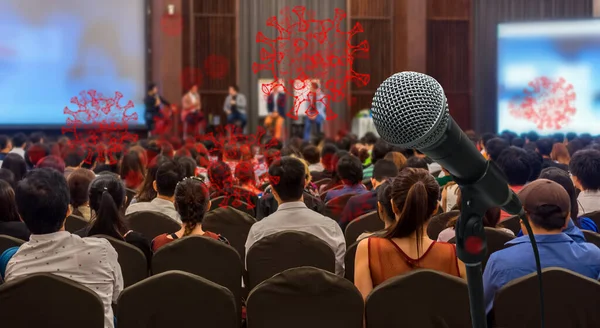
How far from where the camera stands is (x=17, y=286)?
2410mm

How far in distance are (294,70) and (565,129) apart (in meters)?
5.59

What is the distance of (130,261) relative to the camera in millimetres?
3299

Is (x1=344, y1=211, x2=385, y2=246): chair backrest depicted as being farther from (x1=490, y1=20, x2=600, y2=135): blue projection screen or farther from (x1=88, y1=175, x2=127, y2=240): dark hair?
(x1=490, y1=20, x2=600, y2=135): blue projection screen

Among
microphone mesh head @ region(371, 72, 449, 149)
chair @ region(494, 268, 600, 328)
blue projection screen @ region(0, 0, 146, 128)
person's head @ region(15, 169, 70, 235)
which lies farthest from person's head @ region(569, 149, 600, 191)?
blue projection screen @ region(0, 0, 146, 128)

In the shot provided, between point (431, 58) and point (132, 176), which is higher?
point (431, 58)

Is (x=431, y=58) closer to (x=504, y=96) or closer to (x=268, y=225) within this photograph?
(x=504, y=96)

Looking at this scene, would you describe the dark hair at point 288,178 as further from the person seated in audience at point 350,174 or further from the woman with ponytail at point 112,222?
the person seated in audience at point 350,174

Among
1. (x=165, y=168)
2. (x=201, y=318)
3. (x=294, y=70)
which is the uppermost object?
(x=294, y=70)

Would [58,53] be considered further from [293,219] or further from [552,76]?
[293,219]

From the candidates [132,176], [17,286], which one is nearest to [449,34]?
[132,176]

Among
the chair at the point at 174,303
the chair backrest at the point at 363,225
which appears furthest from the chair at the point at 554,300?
the chair backrest at the point at 363,225

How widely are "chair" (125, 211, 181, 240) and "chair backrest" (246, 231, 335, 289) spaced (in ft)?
3.12

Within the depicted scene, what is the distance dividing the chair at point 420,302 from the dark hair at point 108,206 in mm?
1443

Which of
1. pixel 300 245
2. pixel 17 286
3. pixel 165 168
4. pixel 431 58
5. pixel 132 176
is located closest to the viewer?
pixel 17 286
